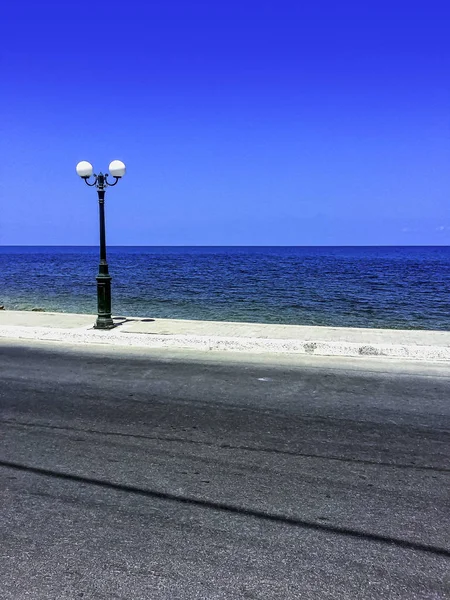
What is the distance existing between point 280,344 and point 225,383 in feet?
9.00

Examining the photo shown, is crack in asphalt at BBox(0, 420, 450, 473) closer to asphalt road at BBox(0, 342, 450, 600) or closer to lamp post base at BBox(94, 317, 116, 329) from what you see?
asphalt road at BBox(0, 342, 450, 600)

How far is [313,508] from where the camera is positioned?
3758 millimetres

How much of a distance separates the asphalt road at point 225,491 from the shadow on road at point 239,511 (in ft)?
0.05

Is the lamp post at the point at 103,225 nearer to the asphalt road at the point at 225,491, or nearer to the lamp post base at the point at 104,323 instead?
the lamp post base at the point at 104,323

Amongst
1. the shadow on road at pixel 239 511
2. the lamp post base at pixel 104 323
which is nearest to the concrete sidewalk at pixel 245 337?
the lamp post base at pixel 104 323

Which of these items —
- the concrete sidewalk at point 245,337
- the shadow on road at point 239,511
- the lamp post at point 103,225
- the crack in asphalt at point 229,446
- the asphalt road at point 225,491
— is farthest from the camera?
the lamp post at point 103,225

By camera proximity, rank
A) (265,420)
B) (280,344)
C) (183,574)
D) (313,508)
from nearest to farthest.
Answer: (183,574)
(313,508)
(265,420)
(280,344)

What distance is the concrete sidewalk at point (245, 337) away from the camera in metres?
9.49

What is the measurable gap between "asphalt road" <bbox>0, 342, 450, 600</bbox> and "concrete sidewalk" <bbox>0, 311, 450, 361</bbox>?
2147mm

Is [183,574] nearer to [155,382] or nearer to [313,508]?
[313,508]

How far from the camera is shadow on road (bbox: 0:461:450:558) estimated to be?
3295 millimetres

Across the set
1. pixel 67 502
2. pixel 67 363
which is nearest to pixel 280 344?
pixel 67 363

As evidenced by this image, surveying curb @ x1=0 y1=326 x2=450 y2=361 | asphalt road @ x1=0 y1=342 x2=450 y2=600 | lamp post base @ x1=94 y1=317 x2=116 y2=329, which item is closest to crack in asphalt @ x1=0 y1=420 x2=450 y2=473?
asphalt road @ x1=0 y1=342 x2=450 y2=600

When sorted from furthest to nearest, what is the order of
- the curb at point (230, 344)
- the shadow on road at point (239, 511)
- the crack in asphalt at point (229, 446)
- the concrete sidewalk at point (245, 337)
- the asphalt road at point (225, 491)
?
the concrete sidewalk at point (245, 337), the curb at point (230, 344), the crack in asphalt at point (229, 446), the shadow on road at point (239, 511), the asphalt road at point (225, 491)
